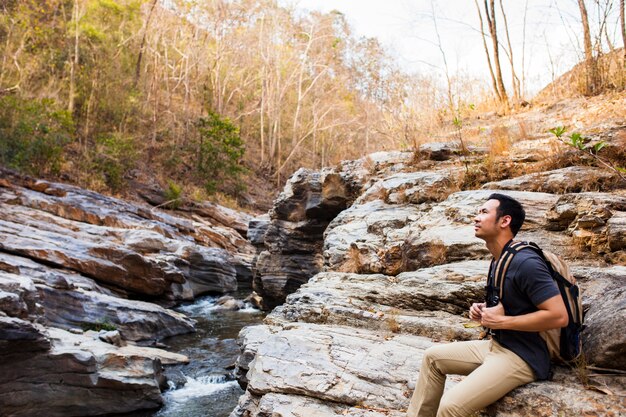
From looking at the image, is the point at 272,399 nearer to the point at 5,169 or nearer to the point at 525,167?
the point at 525,167

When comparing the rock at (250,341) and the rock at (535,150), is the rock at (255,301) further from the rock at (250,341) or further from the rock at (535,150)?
the rock at (535,150)

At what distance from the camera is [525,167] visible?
710 cm

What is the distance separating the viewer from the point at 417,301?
5043 mm

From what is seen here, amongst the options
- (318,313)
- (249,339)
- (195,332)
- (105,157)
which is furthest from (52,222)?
(318,313)

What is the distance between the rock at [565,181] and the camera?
231 inches

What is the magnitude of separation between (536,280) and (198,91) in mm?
32548

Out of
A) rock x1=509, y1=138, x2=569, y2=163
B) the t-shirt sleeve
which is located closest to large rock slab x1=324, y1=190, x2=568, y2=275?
rock x1=509, y1=138, x2=569, y2=163

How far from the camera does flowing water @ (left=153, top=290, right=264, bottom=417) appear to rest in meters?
7.08

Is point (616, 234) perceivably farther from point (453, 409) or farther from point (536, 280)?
point (453, 409)

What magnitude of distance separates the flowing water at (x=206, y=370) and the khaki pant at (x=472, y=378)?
469cm

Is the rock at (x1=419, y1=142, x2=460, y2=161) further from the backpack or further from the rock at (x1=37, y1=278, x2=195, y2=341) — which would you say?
the rock at (x1=37, y1=278, x2=195, y2=341)

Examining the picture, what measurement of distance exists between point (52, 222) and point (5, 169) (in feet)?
13.1

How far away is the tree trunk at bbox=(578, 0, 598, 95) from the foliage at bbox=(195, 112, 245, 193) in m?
18.6

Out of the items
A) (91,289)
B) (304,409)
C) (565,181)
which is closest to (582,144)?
(565,181)
